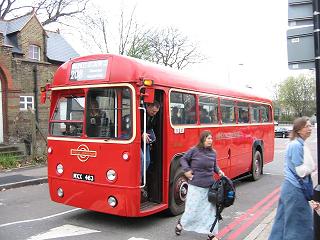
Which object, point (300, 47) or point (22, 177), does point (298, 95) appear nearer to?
point (22, 177)

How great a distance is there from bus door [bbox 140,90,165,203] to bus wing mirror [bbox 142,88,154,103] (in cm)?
69

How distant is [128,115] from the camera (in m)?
7.07

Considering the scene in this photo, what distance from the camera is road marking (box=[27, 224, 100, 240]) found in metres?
6.77

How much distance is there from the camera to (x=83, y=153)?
7305 millimetres

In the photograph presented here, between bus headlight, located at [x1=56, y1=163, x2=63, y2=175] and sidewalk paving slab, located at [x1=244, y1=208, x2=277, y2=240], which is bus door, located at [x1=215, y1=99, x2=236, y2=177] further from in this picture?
bus headlight, located at [x1=56, y1=163, x2=63, y2=175]

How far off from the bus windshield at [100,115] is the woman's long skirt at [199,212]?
1.50 meters

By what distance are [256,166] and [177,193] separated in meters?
5.85

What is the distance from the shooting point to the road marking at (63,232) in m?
6.77

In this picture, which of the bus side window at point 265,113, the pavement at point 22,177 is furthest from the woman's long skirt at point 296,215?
the bus side window at point 265,113

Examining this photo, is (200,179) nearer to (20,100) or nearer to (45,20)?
(20,100)

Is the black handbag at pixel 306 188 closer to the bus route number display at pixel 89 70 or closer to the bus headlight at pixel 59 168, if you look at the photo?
the bus route number display at pixel 89 70

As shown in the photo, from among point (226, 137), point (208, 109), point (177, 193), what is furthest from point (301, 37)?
point (226, 137)

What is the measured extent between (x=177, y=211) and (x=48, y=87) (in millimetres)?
3482

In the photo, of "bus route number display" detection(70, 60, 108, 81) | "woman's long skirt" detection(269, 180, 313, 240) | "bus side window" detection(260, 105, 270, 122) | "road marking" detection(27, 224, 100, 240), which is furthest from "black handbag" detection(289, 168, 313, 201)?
"bus side window" detection(260, 105, 270, 122)
